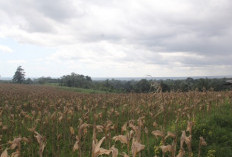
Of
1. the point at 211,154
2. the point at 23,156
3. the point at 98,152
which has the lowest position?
the point at 23,156

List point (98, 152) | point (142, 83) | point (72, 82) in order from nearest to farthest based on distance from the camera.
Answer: point (98, 152)
point (142, 83)
point (72, 82)

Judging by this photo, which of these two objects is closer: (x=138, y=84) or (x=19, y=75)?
(x=138, y=84)

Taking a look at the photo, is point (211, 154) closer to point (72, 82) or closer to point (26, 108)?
point (26, 108)

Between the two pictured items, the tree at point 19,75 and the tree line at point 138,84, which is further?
the tree at point 19,75

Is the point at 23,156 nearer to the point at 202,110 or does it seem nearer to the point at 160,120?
the point at 160,120

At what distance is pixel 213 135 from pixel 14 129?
8629mm

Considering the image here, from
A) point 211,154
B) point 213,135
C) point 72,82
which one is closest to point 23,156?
point 211,154

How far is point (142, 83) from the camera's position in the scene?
54.6 m

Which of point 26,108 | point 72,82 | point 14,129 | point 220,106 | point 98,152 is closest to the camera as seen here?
point 98,152

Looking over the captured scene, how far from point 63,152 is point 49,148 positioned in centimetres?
78

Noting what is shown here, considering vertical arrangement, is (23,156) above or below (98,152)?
below

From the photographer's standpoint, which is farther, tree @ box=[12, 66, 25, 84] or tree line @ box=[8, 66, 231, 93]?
tree @ box=[12, 66, 25, 84]

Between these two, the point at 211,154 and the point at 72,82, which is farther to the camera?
the point at 72,82

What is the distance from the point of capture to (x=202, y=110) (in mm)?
11500
